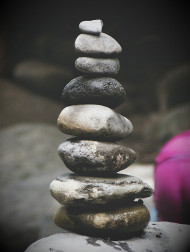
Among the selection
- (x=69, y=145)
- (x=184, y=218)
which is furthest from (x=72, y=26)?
(x=69, y=145)

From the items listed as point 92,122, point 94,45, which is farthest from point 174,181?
point 94,45

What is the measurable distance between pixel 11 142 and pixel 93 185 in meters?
3.39

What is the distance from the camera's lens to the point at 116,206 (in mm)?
1365

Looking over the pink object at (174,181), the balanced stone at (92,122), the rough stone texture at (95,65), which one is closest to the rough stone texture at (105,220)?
the balanced stone at (92,122)

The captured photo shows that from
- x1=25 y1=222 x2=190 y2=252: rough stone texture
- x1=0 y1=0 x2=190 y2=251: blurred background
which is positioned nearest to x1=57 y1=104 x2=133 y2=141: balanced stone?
x1=25 y1=222 x2=190 y2=252: rough stone texture

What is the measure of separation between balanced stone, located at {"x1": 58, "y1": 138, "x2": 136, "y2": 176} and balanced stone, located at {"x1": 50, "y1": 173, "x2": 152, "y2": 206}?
3cm

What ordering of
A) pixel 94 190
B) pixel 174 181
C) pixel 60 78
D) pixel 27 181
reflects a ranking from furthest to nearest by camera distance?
pixel 60 78, pixel 27 181, pixel 174 181, pixel 94 190

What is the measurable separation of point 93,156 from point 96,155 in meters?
0.01

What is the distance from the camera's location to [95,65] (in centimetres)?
136

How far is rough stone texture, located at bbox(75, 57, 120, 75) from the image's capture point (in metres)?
1.35

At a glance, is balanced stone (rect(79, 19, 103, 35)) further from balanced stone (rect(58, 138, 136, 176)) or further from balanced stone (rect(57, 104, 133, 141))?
balanced stone (rect(58, 138, 136, 176))

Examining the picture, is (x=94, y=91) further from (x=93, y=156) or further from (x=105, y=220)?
(x=105, y=220)

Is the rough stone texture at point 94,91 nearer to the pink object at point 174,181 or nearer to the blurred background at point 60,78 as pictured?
the pink object at point 174,181

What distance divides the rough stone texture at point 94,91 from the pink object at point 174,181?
74 centimetres
